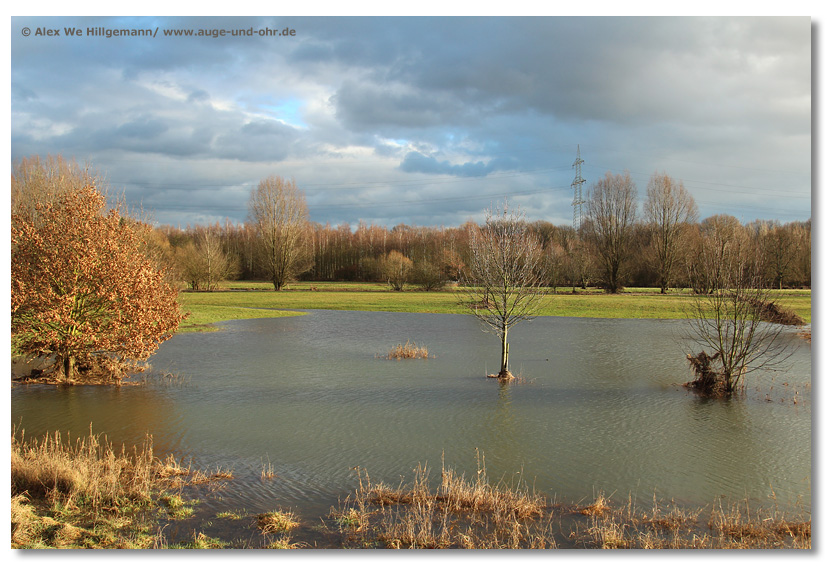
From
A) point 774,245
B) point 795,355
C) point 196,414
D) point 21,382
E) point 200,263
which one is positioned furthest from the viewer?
point 200,263

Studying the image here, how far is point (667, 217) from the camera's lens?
6856 centimetres

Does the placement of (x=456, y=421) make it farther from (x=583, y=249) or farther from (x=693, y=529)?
(x=583, y=249)

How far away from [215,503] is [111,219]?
36.3 feet

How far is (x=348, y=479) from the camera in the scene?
9.75 metres

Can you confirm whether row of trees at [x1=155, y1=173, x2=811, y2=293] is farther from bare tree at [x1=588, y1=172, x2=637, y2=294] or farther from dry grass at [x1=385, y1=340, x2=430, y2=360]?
dry grass at [x1=385, y1=340, x2=430, y2=360]

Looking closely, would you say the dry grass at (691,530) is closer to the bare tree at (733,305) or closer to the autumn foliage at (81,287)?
the bare tree at (733,305)

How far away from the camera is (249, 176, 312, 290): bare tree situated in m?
77.9

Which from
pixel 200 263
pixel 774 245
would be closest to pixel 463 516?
pixel 774 245

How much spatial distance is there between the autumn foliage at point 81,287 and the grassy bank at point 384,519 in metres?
7.34

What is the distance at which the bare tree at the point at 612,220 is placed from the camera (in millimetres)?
67562

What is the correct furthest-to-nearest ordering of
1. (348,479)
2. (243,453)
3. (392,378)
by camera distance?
(392,378) → (243,453) → (348,479)

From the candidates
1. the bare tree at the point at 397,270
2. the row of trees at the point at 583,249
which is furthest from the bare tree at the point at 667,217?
the bare tree at the point at 397,270

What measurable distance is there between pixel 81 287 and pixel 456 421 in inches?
426

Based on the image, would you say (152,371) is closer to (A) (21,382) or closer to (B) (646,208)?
(A) (21,382)
